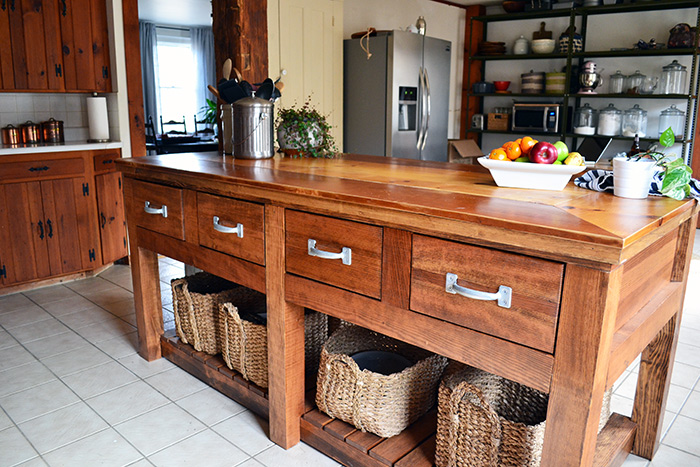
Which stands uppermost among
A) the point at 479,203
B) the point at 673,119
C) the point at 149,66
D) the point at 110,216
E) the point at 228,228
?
the point at 149,66

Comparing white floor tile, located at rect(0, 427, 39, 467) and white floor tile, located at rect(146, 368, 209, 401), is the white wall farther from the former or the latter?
white floor tile, located at rect(0, 427, 39, 467)

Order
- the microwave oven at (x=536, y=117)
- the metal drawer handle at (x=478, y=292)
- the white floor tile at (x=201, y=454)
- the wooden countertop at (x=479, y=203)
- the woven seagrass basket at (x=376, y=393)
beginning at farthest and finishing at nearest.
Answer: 1. the microwave oven at (x=536, y=117)
2. the white floor tile at (x=201, y=454)
3. the woven seagrass basket at (x=376, y=393)
4. the metal drawer handle at (x=478, y=292)
5. the wooden countertop at (x=479, y=203)

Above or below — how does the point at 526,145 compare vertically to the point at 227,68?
below

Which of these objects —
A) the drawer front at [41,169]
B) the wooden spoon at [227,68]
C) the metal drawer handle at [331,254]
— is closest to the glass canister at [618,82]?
the wooden spoon at [227,68]

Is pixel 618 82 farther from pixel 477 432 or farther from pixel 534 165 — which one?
pixel 477 432

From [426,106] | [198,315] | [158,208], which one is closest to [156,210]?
[158,208]

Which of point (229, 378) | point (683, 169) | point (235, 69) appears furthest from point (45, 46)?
point (683, 169)

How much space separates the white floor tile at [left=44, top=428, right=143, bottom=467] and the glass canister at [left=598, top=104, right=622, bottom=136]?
18.5 ft

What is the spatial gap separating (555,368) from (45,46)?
12.7ft

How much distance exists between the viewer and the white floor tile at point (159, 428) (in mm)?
2055

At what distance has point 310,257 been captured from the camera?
5.80 feet

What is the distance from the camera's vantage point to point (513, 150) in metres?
1.71

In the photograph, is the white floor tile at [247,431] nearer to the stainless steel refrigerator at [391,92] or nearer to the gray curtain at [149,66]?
the stainless steel refrigerator at [391,92]

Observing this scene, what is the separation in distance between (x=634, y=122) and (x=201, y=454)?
558 centimetres
